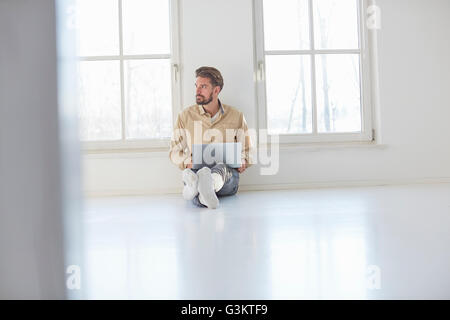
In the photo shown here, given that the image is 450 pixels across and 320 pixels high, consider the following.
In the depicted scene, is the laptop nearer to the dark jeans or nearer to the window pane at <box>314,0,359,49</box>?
the dark jeans

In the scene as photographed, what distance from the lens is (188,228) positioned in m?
1.48

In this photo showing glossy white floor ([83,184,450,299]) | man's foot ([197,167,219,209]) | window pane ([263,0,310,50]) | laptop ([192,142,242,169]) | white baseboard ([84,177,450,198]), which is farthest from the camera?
window pane ([263,0,310,50])

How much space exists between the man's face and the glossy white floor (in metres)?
0.86

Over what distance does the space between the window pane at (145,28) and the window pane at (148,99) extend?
10cm

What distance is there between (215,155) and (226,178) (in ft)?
0.54

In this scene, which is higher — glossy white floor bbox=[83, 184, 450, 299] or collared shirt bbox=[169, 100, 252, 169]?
collared shirt bbox=[169, 100, 252, 169]

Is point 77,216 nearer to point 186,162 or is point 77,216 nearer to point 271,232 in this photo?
point 271,232

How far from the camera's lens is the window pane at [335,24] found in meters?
3.01

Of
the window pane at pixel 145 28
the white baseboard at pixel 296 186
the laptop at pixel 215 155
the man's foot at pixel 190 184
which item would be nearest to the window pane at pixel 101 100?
the window pane at pixel 145 28

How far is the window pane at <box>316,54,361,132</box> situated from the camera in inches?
119

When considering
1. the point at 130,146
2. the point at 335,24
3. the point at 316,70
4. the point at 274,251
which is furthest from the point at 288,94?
the point at 274,251

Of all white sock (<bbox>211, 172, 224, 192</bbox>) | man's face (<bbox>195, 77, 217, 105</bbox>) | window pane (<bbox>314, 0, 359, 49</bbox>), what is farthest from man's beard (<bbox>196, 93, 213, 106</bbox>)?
window pane (<bbox>314, 0, 359, 49</bbox>)

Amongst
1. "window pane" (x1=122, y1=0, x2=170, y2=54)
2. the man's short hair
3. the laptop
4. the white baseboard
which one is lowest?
the white baseboard
